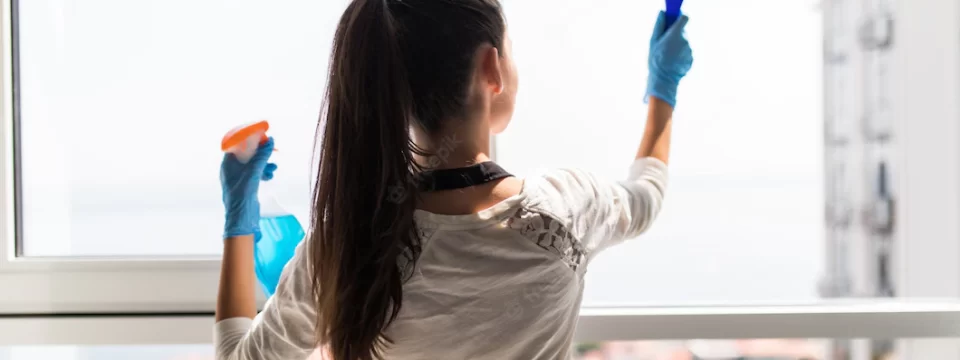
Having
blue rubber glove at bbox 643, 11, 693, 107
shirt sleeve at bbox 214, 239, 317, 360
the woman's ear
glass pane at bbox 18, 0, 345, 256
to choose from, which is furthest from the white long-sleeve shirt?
glass pane at bbox 18, 0, 345, 256

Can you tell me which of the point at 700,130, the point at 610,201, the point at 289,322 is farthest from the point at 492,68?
the point at 700,130

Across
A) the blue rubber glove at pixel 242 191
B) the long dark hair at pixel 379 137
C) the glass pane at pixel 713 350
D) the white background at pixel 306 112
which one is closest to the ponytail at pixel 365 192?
the long dark hair at pixel 379 137

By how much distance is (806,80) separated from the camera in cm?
111

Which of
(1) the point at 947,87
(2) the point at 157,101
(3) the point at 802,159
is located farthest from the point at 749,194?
(2) the point at 157,101

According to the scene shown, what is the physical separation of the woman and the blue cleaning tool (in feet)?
0.86

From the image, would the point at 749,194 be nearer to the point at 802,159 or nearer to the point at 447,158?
the point at 802,159

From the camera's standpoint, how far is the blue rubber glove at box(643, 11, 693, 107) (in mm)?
872

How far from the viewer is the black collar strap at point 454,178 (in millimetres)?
719

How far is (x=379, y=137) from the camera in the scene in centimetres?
70

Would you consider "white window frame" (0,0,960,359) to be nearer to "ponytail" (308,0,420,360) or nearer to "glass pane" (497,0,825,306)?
"glass pane" (497,0,825,306)

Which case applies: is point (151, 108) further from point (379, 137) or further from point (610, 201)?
point (610, 201)

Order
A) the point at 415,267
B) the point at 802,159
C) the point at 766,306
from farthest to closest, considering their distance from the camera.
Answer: the point at 802,159, the point at 766,306, the point at 415,267

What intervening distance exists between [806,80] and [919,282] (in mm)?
374

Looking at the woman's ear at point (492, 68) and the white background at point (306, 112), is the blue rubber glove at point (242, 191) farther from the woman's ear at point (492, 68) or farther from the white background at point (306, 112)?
the woman's ear at point (492, 68)
